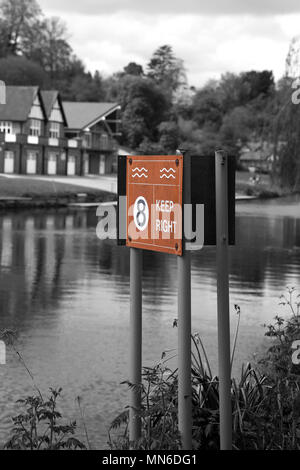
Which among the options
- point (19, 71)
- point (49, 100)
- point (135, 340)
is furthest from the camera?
point (19, 71)

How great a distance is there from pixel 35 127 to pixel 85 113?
37.8 ft

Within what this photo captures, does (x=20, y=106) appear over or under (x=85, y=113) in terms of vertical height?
under

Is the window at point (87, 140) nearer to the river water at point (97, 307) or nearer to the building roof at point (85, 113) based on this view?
the building roof at point (85, 113)

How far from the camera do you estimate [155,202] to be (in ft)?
19.6

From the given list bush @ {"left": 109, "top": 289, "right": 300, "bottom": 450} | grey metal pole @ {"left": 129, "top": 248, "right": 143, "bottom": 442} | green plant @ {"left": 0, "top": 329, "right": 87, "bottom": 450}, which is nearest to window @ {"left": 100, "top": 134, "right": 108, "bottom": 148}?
green plant @ {"left": 0, "top": 329, "right": 87, "bottom": 450}

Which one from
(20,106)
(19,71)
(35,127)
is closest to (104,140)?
(35,127)

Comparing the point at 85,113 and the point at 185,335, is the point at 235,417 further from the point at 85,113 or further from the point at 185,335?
the point at 85,113

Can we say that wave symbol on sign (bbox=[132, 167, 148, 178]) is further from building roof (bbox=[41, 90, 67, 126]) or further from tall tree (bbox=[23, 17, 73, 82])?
tall tree (bbox=[23, 17, 73, 82])

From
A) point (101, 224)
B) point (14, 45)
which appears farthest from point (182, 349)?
point (14, 45)

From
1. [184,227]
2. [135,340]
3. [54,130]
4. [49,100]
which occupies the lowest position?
[135,340]

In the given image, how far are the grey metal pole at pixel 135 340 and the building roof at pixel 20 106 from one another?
229 ft

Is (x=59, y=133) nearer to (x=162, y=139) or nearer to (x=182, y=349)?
(x=162, y=139)

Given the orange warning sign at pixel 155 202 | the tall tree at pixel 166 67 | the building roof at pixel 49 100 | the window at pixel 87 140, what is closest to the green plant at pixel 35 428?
the orange warning sign at pixel 155 202

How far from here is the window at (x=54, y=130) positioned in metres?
79.2
